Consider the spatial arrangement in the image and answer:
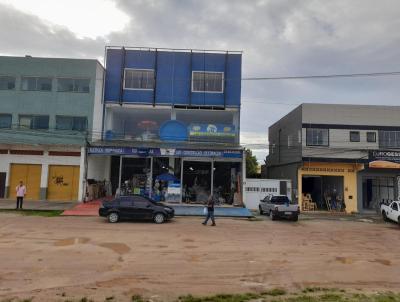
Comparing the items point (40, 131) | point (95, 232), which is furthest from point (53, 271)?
point (40, 131)

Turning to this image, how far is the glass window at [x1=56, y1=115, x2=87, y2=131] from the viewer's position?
29.1 metres

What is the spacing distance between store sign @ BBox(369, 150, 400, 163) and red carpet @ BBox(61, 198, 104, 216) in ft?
70.2

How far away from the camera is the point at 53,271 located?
966cm

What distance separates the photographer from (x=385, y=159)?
29359mm

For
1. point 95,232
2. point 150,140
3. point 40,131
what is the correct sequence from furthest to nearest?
1. point 150,140
2. point 40,131
3. point 95,232

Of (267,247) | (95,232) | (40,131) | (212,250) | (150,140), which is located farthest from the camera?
(150,140)

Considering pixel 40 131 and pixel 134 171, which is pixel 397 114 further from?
pixel 40 131

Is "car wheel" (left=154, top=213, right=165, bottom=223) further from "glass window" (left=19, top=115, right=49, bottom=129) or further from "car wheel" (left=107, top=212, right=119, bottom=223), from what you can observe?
"glass window" (left=19, top=115, right=49, bottom=129)

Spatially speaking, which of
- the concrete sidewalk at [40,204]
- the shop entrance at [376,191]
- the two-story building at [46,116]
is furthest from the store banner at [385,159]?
the concrete sidewalk at [40,204]

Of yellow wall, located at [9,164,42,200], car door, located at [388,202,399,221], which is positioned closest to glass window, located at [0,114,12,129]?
yellow wall, located at [9,164,42,200]

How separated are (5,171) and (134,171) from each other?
10.1 metres

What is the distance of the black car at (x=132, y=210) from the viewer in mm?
20219

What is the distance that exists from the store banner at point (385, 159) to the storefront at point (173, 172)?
10.5 m

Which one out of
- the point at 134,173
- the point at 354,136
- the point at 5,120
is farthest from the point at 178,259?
the point at 5,120
